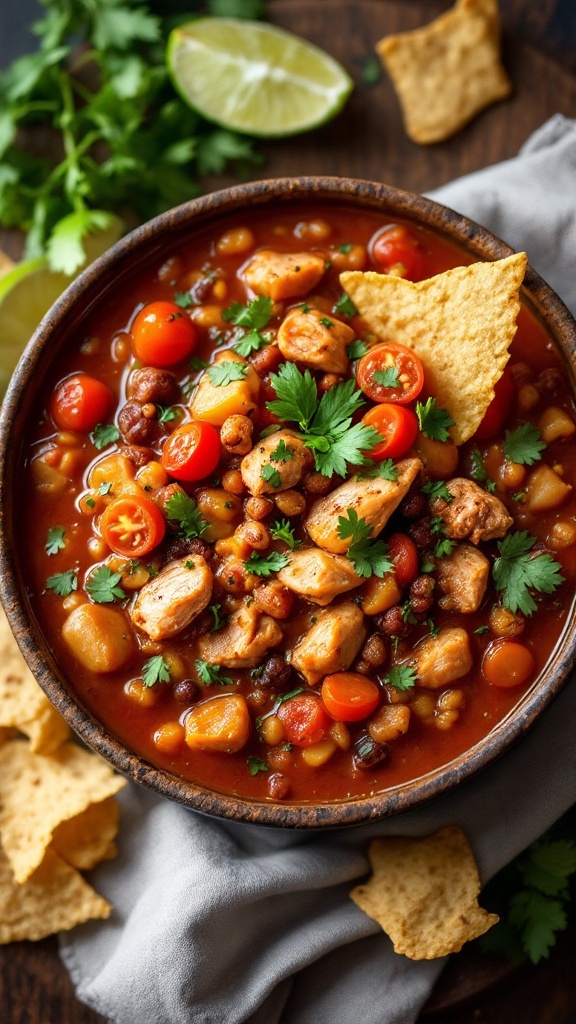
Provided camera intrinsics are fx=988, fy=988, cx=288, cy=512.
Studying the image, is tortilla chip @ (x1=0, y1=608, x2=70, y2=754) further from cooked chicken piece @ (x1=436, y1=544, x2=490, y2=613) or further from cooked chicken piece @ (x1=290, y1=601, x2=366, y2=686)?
cooked chicken piece @ (x1=436, y1=544, x2=490, y2=613)

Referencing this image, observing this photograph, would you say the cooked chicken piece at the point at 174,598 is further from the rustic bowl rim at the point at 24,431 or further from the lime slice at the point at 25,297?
the lime slice at the point at 25,297

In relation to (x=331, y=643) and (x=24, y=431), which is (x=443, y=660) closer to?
(x=331, y=643)

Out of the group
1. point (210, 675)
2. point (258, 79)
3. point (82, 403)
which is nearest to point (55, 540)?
point (82, 403)

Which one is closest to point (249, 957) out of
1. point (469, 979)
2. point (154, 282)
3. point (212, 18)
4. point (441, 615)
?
point (469, 979)

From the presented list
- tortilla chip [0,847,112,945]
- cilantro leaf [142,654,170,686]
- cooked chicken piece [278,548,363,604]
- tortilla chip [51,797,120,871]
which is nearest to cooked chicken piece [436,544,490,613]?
cooked chicken piece [278,548,363,604]

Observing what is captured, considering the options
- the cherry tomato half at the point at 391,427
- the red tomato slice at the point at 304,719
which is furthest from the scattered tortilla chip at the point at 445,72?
the red tomato slice at the point at 304,719
